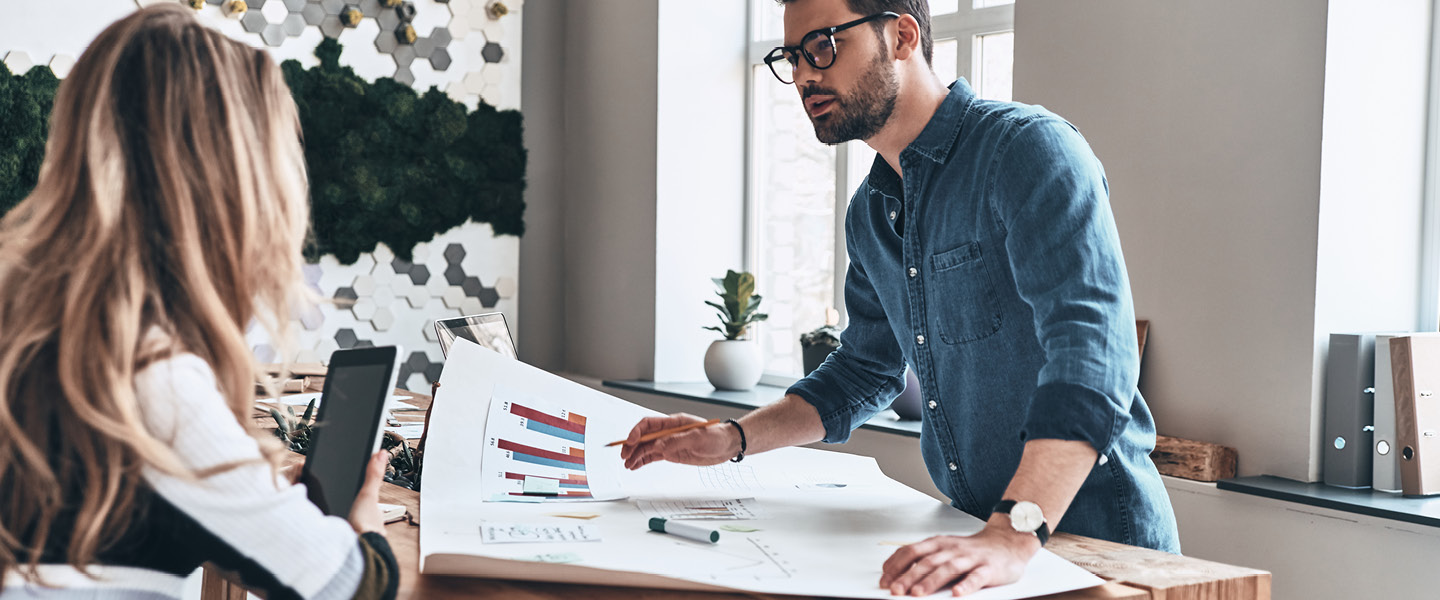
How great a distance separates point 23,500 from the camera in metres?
0.78

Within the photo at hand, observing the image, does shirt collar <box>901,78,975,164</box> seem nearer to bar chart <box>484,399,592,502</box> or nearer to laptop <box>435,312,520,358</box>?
bar chart <box>484,399,592,502</box>

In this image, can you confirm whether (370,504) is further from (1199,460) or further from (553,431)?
(1199,460)

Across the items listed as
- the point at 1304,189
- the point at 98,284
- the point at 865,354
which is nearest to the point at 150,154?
the point at 98,284

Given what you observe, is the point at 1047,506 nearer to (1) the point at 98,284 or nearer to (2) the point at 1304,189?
(1) the point at 98,284

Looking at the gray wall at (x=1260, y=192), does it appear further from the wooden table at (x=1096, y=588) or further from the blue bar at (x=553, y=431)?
the blue bar at (x=553, y=431)

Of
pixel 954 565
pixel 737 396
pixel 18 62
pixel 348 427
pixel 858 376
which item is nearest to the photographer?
pixel 954 565

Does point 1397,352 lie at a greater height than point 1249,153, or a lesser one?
lesser

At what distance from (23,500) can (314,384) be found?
1.98m

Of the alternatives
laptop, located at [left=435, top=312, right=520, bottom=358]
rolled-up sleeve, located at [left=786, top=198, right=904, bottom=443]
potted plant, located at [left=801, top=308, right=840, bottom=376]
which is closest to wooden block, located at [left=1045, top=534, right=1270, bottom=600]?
rolled-up sleeve, located at [left=786, top=198, right=904, bottom=443]

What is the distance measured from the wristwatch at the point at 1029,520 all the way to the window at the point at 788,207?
251 centimetres

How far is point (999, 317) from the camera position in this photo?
1.27 m

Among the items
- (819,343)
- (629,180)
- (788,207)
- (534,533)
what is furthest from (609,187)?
(534,533)

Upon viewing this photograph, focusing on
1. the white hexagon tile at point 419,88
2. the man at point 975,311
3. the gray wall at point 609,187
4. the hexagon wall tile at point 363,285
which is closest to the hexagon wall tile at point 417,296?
the white hexagon tile at point 419,88

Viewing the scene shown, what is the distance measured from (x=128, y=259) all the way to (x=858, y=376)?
94 cm
